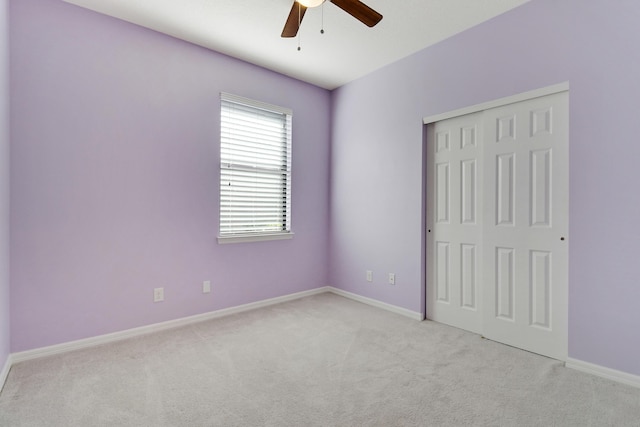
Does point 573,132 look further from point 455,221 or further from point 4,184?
point 4,184

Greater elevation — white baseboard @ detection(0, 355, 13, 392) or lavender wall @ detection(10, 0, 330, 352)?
lavender wall @ detection(10, 0, 330, 352)

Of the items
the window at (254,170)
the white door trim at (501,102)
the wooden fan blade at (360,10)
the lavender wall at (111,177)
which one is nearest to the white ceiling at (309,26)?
the lavender wall at (111,177)

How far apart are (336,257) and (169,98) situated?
266 centimetres

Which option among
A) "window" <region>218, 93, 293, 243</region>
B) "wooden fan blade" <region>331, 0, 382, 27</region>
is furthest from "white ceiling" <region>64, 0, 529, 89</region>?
"window" <region>218, 93, 293, 243</region>

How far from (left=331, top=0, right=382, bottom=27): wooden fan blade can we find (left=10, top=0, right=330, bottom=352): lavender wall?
5.63 ft

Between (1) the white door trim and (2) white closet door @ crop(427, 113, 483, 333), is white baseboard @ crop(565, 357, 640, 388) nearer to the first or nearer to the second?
(2) white closet door @ crop(427, 113, 483, 333)

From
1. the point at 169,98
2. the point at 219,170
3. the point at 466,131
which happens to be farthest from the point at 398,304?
the point at 169,98

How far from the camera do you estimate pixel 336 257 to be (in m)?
4.19

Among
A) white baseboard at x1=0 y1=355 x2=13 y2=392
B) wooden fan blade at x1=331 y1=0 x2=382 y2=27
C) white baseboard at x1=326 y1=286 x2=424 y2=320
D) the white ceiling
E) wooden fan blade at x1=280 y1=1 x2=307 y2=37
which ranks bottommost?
white baseboard at x1=0 y1=355 x2=13 y2=392

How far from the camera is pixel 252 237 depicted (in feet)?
11.5

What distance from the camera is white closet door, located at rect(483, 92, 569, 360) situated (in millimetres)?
2324

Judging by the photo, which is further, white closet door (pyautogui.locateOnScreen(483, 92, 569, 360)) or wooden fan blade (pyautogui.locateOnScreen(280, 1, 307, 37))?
white closet door (pyautogui.locateOnScreen(483, 92, 569, 360))

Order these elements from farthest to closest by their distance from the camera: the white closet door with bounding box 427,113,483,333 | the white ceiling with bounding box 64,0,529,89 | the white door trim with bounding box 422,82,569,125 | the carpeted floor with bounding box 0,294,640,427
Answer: the white closet door with bounding box 427,113,483,333, the white ceiling with bounding box 64,0,529,89, the white door trim with bounding box 422,82,569,125, the carpeted floor with bounding box 0,294,640,427

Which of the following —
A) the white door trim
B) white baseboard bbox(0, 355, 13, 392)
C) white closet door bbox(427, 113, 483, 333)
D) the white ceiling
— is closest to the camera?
white baseboard bbox(0, 355, 13, 392)
